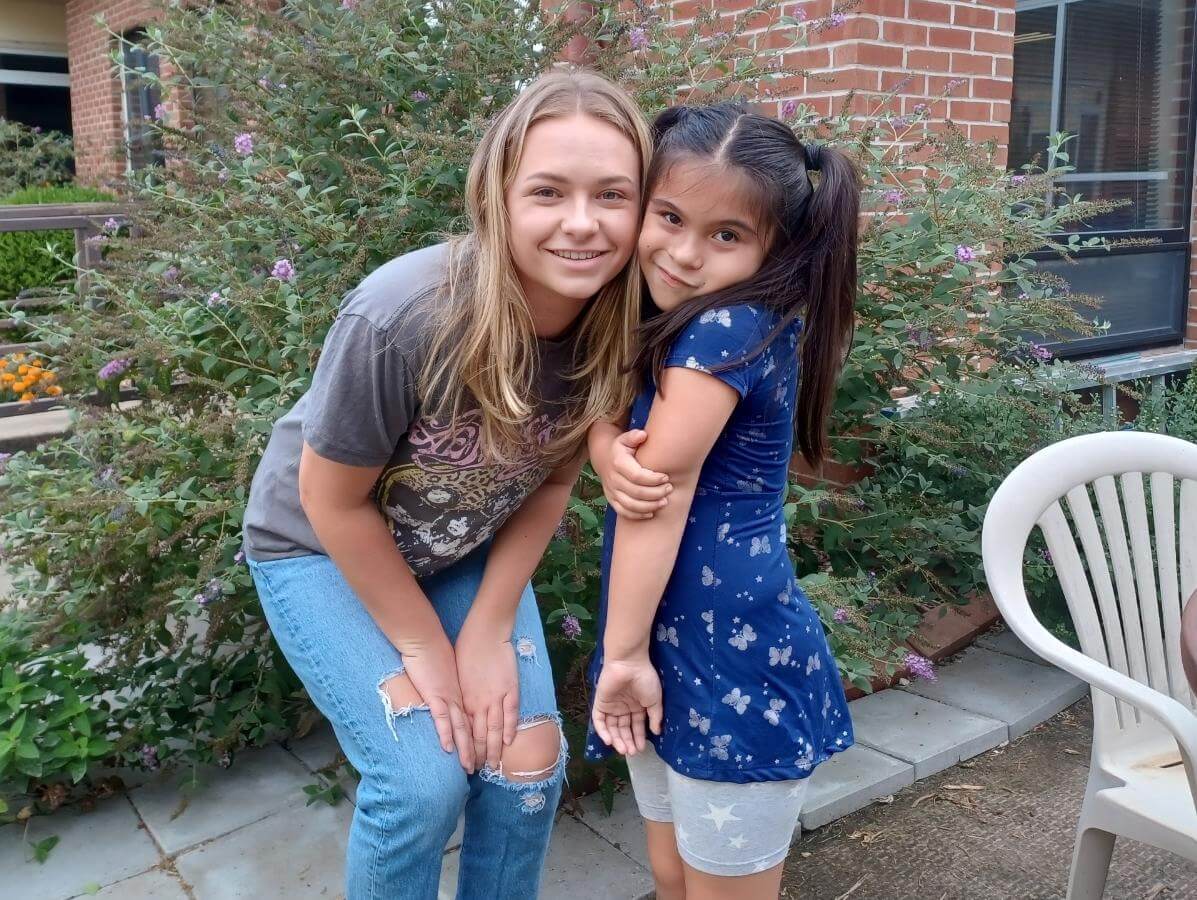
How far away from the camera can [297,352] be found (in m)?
2.59

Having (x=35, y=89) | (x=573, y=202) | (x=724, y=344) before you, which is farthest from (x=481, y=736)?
(x=35, y=89)

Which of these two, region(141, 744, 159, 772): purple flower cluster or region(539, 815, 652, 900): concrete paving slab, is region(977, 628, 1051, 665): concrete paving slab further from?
region(141, 744, 159, 772): purple flower cluster

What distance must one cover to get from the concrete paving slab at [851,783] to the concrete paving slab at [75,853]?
1641 millimetres

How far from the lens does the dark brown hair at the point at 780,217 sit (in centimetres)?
148

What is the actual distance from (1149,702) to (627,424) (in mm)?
971

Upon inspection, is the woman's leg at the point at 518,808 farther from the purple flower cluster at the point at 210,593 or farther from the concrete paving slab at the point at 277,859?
the purple flower cluster at the point at 210,593

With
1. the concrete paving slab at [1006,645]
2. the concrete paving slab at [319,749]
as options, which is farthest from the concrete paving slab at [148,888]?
the concrete paving slab at [1006,645]

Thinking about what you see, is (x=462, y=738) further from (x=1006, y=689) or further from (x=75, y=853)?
(x=1006, y=689)

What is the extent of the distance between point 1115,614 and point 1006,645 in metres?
1.86

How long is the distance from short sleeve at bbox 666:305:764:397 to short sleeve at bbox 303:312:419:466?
41 centimetres

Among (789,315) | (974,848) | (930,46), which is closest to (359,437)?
(789,315)

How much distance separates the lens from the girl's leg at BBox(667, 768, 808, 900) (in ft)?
5.06

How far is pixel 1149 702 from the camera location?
1693mm

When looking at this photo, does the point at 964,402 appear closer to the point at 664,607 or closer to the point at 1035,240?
the point at 1035,240
